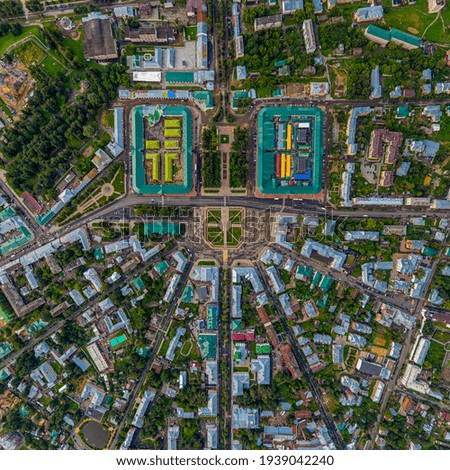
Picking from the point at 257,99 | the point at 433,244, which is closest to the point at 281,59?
the point at 257,99

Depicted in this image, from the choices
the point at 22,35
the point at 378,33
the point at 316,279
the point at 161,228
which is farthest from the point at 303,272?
the point at 22,35

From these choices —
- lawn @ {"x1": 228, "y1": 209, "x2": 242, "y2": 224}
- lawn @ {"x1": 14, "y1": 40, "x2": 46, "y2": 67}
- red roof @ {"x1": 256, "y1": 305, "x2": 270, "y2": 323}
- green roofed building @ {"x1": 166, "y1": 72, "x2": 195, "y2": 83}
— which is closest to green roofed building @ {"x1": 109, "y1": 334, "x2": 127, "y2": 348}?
red roof @ {"x1": 256, "y1": 305, "x2": 270, "y2": 323}

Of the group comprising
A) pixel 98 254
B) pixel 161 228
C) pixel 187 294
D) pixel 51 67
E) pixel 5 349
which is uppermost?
pixel 51 67

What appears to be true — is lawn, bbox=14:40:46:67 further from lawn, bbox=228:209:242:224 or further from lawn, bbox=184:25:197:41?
lawn, bbox=228:209:242:224

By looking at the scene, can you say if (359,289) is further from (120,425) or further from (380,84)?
(120,425)

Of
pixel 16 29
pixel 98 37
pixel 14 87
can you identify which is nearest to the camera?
pixel 98 37

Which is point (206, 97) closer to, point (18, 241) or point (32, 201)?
point (32, 201)

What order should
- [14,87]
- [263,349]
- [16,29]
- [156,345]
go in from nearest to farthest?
[16,29]
[14,87]
[263,349]
[156,345]

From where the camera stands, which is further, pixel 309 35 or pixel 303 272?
pixel 303 272
